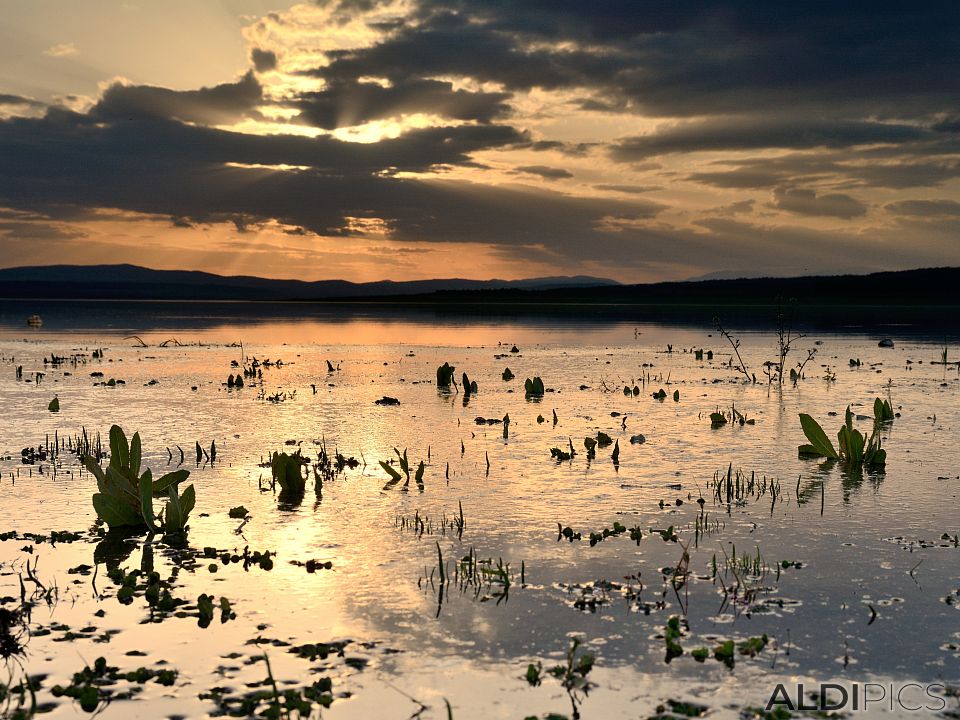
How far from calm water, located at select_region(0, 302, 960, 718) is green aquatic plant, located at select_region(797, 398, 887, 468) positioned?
428 mm

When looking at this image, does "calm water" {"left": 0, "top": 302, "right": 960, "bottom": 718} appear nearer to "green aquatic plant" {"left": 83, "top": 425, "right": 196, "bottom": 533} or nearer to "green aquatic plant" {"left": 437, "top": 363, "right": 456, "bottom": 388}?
"green aquatic plant" {"left": 83, "top": 425, "right": 196, "bottom": 533}

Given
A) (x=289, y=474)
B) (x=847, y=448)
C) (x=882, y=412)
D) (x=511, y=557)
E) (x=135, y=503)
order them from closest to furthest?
(x=511, y=557)
(x=135, y=503)
(x=289, y=474)
(x=847, y=448)
(x=882, y=412)

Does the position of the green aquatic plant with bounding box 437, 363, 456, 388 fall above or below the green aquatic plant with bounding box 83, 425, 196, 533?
above

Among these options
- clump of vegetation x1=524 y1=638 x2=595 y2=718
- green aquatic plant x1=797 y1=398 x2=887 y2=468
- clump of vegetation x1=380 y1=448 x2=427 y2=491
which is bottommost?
clump of vegetation x1=524 y1=638 x2=595 y2=718

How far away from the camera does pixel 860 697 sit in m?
7.23

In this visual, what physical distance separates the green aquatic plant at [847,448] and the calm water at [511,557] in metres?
0.43

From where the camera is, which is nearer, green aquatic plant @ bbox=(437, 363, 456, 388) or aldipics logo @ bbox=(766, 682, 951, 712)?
aldipics logo @ bbox=(766, 682, 951, 712)

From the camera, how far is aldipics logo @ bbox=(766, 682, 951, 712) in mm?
7059

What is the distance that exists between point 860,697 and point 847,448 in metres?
10.2

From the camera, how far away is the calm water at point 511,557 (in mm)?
7699

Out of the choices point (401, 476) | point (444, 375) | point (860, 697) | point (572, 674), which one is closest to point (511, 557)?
point (572, 674)

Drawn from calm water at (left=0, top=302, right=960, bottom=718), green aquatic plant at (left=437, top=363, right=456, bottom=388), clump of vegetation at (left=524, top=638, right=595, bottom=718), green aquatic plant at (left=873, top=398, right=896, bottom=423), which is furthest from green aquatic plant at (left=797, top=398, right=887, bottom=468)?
green aquatic plant at (left=437, top=363, right=456, bottom=388)

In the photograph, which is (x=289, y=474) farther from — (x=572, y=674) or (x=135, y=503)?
(x=572, y=674)

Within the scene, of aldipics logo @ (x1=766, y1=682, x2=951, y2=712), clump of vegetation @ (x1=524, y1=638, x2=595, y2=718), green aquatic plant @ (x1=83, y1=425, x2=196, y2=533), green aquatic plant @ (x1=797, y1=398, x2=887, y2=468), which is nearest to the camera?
aldipics logo @ (x1=766, y1=682, x2=951, y2=712)
